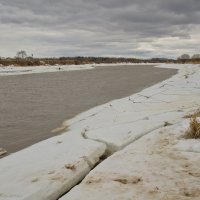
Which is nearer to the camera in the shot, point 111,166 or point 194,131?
point 111,166

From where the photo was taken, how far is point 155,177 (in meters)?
3.88

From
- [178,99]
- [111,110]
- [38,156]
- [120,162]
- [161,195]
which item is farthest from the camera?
[178,99]

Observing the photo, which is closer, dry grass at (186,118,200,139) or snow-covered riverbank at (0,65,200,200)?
snow-covered riverbank at (0,65,200,200)

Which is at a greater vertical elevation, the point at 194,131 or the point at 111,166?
the point at 194,131

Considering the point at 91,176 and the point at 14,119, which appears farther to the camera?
the point at 14,119

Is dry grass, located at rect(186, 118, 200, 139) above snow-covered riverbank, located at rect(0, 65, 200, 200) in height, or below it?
above

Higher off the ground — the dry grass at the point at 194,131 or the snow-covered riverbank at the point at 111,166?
the dry grass at the point at 194,131

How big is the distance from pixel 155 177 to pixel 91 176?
2.39ft

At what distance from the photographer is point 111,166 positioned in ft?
14.2

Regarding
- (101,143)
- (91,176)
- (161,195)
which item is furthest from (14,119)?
(161,195)

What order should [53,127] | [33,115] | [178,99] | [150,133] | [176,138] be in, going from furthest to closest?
[178,99] < [33,115] < [53,127] < [150,133] < [176,138]

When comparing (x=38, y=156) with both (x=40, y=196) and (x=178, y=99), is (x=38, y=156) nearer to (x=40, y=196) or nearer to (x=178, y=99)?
(x=40, y=196)

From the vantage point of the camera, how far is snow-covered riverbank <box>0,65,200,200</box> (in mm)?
3570

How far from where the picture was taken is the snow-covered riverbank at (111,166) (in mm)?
3570
